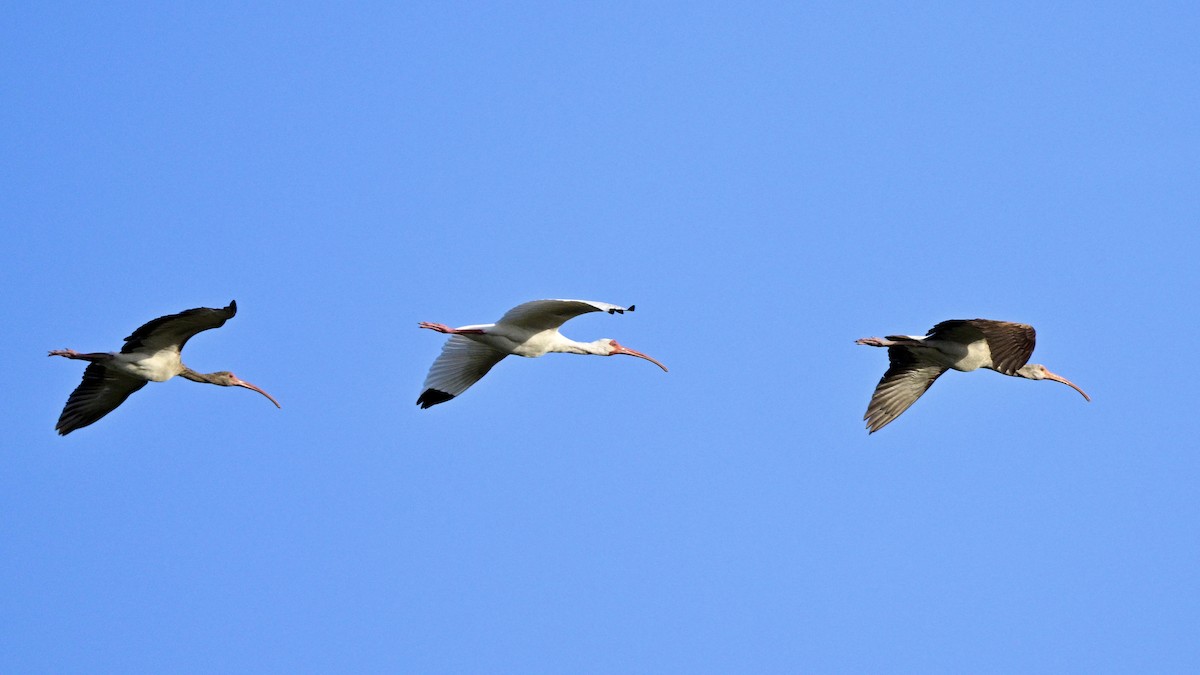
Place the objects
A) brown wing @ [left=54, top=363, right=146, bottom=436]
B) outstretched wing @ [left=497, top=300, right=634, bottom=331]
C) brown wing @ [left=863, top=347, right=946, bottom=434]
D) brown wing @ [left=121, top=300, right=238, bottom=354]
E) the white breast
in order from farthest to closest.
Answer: brown wing @ [left=863, top=347, right=946, bottom=434] < brown wing @ [left=54, top=363, right=146, bottom=436] < the white breast < brown wing @ [left=121, top=300, right=238, bottom=354] < outstretched wing @ [left=497, top=300, right=634, bottom=331]

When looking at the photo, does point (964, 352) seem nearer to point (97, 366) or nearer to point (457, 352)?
point (457, 352)

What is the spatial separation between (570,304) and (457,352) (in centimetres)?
376

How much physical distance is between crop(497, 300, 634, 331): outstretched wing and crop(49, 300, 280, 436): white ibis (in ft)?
12.8

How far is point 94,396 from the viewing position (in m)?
24.8

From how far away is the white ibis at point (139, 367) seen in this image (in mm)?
22719

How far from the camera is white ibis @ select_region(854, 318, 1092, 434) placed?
2189cm

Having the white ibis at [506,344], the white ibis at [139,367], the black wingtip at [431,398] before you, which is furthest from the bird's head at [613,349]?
the white ibis at [139,367]

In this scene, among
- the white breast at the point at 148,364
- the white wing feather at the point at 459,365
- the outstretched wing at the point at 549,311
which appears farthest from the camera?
the white wing feather at the point at 459,365

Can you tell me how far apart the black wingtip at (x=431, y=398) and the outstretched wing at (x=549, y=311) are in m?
2.84

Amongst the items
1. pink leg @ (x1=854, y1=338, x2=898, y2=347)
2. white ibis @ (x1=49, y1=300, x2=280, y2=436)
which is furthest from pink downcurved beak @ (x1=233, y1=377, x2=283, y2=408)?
pink leg @ (x1=854, y1=338, x2=898, y2=347)

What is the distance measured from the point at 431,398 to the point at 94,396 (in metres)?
5.02

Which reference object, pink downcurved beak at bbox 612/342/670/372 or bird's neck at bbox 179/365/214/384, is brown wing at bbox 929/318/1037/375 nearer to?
pink downcurved beak at bbox 612/342/670/372

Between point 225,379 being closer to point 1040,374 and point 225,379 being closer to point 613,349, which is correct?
point 613,349

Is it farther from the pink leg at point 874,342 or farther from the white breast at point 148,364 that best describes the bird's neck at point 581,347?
the white breast at point 148,364
